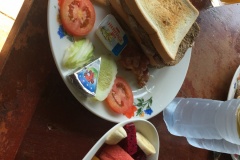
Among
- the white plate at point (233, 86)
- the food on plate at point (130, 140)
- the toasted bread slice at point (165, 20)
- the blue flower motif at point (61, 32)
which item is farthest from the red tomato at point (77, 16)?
the white plate at point (233, 86)

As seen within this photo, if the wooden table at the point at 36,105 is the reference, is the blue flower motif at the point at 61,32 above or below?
above

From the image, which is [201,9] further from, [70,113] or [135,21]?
[70,113]

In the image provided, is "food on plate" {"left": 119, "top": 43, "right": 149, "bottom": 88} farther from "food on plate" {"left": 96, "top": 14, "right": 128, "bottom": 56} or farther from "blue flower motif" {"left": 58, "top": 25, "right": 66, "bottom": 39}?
"blue flower motif" {"left": 58, "top": 25, "right": 66, "bottom": 39}

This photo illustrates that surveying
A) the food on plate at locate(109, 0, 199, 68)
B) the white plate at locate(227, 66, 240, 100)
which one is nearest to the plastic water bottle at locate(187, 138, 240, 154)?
the white plate at locate(227, 66, 240, 100)

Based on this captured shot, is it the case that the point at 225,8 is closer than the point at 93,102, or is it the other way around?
the point at 93,102

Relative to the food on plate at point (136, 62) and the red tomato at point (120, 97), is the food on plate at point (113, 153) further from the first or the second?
the food on plate at point (136, 62)

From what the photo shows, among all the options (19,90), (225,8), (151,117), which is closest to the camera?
(19,90)

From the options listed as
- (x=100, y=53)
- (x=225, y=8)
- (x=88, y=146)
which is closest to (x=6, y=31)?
(x=100, y=53)
